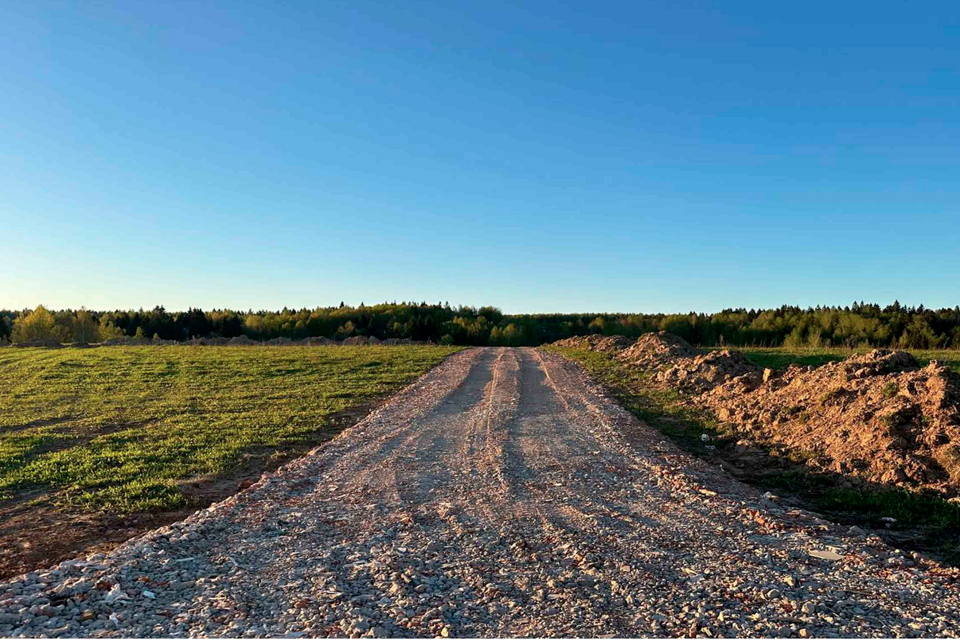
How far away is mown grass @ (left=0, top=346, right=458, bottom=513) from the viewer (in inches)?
373

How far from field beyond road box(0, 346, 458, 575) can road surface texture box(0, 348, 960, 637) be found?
132 centimetres

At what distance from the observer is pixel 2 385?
902 inches

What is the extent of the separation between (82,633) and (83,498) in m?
4.92

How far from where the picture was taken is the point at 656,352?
29.1 meters

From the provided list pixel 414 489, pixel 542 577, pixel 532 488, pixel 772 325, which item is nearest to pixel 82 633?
pixel 542 577

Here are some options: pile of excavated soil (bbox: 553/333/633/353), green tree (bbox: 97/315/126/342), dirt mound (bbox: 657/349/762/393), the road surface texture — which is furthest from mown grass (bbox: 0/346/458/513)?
green tree (bbox: 97/315/126/342)

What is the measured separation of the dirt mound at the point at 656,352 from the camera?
87.2 feet

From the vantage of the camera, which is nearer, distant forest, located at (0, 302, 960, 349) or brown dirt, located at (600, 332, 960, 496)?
brown dirt, located at (600, 332, 960, 496)

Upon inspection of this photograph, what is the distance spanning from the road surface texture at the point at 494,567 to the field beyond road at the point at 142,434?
132 cm

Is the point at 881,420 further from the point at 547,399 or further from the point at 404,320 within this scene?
the point at 404,320

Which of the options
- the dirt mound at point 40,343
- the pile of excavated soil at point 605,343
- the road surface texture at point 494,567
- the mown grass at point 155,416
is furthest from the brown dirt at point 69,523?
the dirt mound at point 40,343

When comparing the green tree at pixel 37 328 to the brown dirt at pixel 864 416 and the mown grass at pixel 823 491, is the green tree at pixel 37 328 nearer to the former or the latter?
the mown grass at pixel 823 491

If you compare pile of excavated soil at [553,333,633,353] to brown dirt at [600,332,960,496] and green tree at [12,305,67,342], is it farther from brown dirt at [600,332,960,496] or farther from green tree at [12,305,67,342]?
green tree at [12,305,67,342]

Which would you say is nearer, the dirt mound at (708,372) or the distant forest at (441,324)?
the dirt mound at (708,372)
